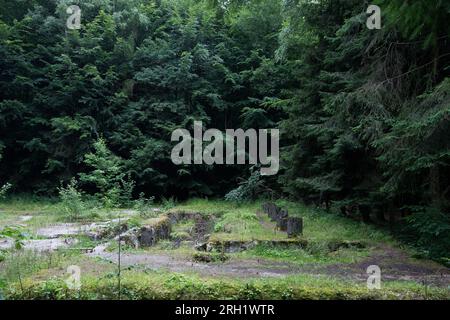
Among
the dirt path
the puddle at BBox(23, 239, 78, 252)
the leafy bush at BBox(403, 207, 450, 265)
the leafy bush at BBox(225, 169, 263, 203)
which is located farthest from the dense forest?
the puddle at BBox(23, 239, 78, 252)

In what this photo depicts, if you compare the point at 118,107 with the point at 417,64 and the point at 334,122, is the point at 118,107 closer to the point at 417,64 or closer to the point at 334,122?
the point at 334,122

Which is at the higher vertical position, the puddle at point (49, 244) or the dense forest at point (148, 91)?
the dense forest at point (148, 91)

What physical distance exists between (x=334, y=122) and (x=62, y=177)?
17.1 meters

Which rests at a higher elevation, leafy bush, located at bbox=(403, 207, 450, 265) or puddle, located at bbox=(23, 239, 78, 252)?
leafy bush, located at bbox=(403, 207, 450, 265)

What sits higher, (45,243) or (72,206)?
(45,243)

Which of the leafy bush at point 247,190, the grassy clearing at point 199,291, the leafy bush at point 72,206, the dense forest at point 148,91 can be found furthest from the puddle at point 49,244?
the leafy bush at point 247,190

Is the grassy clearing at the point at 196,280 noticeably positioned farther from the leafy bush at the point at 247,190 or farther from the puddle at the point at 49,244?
the leafy bush at the point at 247,190

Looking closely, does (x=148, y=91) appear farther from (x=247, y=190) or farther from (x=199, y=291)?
(x=199, y=291)

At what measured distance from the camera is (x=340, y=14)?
14445 millimetres

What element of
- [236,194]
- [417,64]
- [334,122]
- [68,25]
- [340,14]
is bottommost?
[236,194]

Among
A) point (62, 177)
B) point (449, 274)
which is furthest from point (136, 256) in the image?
point (62, 177)

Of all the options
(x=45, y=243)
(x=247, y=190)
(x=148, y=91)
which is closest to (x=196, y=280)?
(x=45, y=243)

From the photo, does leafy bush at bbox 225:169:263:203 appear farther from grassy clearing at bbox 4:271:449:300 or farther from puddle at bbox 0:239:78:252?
grassy clearing at bbox 4:271:449:300

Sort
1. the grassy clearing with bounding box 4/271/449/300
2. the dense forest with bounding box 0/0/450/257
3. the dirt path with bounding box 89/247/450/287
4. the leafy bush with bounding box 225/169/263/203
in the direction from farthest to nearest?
the leafy bush with bounding box 225/169/263/203
the dense forest with bounding box 0/0/450/257
the dirt path with bounding box 89/247/450/287
the grassy clearing with bounding box 4/271/449/300
